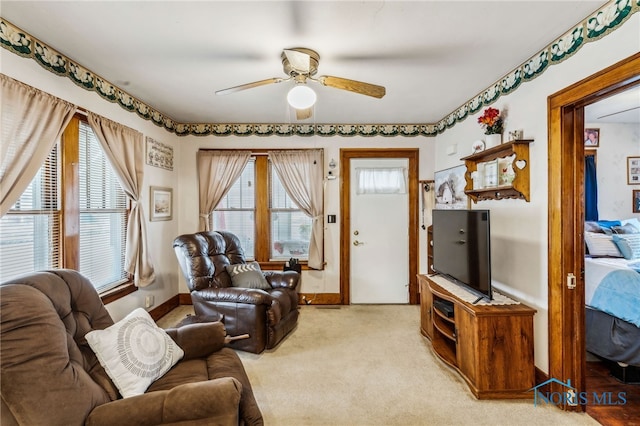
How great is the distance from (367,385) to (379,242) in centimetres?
222

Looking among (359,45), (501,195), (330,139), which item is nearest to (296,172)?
(330,139)

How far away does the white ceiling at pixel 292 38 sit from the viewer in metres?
1.78

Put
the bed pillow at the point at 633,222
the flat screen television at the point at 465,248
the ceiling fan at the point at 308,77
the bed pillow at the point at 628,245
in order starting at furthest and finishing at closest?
1. the bed pillow at the point at 633,222
2. the bed pillow at the point at 628,245
3. the flat screen television at the point at 465,248
4. the ceiling fan at the point at 308,77

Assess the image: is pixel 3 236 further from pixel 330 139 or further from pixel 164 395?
pixel 330 139

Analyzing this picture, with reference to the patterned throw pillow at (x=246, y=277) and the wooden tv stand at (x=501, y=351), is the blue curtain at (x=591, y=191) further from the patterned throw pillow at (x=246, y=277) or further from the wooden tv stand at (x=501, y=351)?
the patterned throw pillow at (x=246, y=277)

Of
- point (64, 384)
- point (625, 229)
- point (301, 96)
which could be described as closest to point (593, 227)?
point (625, 229)

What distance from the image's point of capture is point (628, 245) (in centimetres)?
335

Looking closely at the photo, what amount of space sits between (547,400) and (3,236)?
3.87 meters

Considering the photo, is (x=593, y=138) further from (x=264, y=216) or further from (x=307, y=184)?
(x=264, y=216)

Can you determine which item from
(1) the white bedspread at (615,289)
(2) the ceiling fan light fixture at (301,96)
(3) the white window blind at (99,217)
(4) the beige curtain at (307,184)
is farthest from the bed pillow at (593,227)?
(3) the white window blind at (99,217)

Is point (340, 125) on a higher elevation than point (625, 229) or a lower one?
higher

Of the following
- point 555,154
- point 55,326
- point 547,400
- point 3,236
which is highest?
point 555,154

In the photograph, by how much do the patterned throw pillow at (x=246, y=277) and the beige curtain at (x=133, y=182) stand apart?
0.86m

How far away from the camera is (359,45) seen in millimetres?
2188
